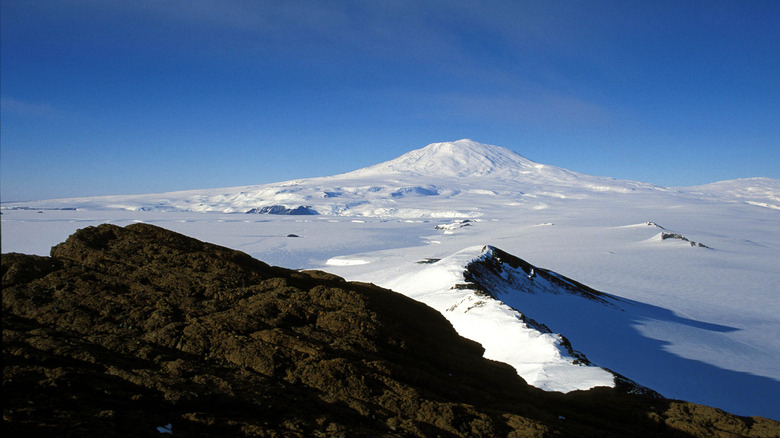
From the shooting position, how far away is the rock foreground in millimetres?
3633

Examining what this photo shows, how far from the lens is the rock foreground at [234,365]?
143 inches

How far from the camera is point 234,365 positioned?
15.4 ft

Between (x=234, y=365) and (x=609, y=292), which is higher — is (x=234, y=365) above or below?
above

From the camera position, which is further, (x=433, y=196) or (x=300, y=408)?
(x=433, y=196)

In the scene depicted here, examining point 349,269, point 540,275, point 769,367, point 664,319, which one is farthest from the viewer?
point 349,269

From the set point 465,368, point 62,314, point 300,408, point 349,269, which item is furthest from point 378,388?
point 349,269

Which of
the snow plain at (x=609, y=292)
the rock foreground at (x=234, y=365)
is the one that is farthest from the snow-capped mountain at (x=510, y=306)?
the rock foreground at (x=234, y=365)

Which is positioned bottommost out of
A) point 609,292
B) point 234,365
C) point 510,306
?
point 609,292

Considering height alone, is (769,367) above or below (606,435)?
below

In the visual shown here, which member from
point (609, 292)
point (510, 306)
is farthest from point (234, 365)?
point (609, 292)

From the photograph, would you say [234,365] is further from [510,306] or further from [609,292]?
[609,292]

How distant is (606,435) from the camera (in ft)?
16.6

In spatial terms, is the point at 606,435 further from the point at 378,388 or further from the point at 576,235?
the point at 576,235

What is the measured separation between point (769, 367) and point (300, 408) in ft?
75.7
